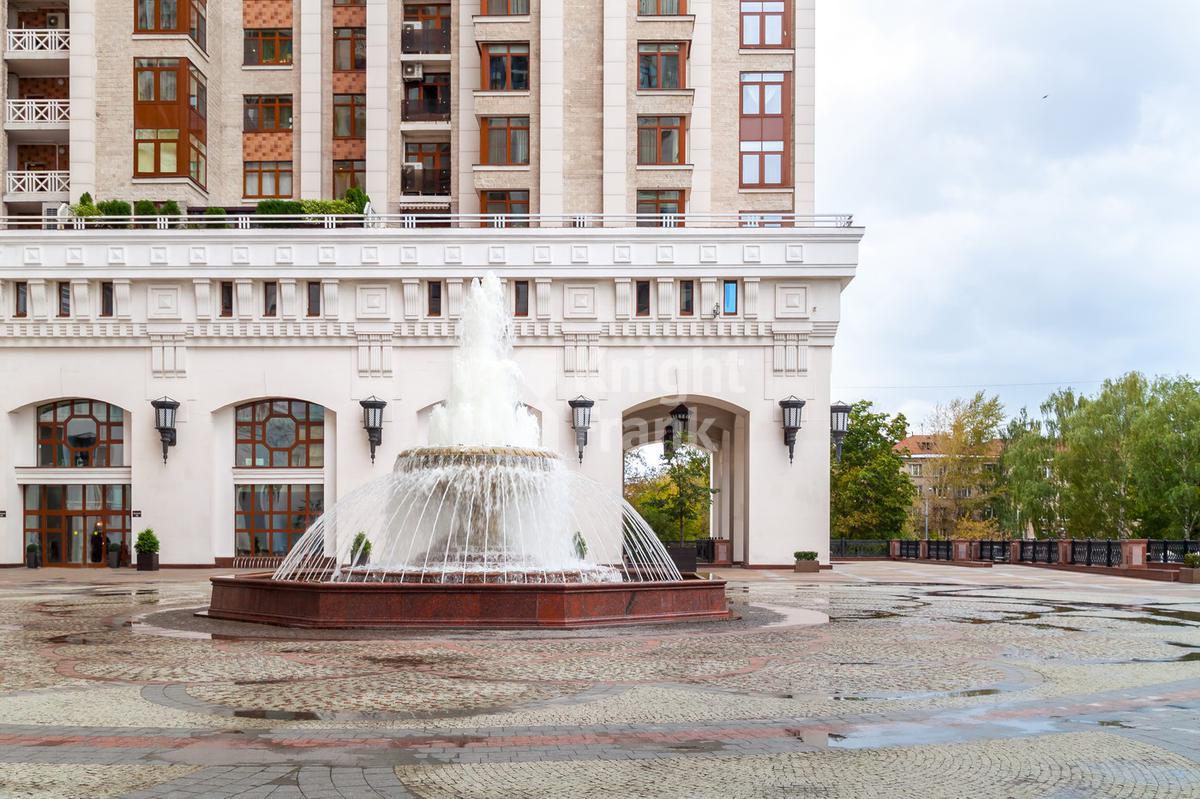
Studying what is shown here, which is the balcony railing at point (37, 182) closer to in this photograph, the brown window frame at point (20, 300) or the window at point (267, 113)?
the brown window frame at point (20, 300)

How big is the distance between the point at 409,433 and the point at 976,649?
23915mm

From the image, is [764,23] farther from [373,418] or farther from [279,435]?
[279,435]

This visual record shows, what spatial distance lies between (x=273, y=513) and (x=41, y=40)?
18.2 m

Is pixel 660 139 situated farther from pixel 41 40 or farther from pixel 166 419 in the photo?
pixel 41 40

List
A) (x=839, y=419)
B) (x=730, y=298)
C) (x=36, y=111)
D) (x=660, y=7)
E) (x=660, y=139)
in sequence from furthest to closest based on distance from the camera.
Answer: (x=36, y=111), (x=660, y=7), (x=660, y=139), (x=730, y=298), (x=839, y=419)

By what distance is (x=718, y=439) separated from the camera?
4309 cm

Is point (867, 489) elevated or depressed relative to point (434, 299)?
depressed

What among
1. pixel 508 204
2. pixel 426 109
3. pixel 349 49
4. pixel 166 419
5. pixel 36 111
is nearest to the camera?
pixel 166 419

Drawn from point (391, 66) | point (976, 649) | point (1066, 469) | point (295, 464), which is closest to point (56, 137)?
point (391, 66)

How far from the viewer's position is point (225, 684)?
10836mm

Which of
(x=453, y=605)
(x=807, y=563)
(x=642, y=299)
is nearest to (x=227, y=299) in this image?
(x=642, y=299)

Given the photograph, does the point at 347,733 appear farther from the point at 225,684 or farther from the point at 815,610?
the point at 815,610

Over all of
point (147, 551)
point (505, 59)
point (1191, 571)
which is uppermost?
point (505, 59)

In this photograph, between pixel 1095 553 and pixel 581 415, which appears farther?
pixel 1095 553
